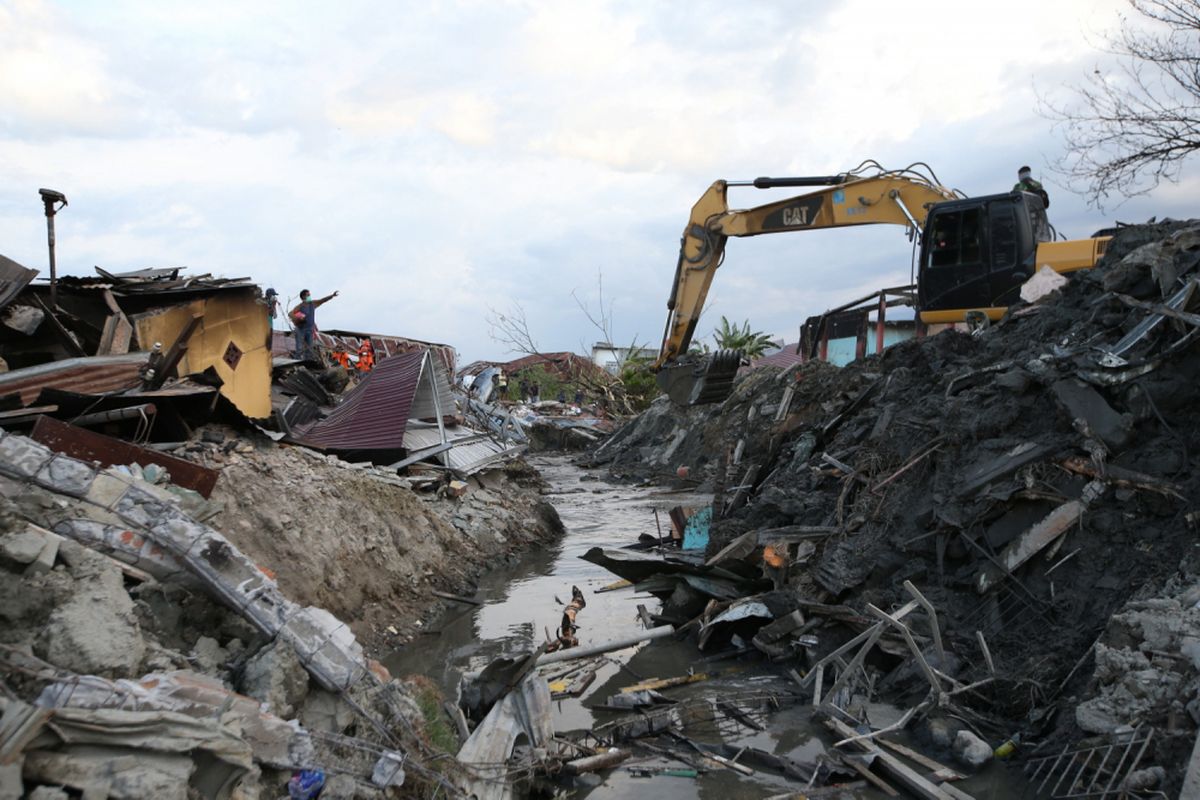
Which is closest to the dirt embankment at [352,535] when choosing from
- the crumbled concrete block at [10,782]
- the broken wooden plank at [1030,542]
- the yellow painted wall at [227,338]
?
the yellow painted wall at [227,338]

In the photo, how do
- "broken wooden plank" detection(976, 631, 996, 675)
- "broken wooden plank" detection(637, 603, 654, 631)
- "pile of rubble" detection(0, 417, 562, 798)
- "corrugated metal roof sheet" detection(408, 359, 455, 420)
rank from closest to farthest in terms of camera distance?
1. "pile of rubble" detection(0, 417, 562, 798)
2. "broken wooden plank" detection(976, 631, 996, 675)
3. "broken wooden plank" detection(637, 603, 654, 631)
4. "corrugated metal roof sheet" detection(408, 359, 455, 420)

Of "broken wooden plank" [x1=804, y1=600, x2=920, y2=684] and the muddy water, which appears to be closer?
the muddy water

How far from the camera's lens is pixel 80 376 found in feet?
26.0

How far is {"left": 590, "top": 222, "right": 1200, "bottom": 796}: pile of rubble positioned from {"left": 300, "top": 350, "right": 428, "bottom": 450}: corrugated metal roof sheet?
4.75m

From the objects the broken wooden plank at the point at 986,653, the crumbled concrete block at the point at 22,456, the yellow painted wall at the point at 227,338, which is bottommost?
the broken wooden plank at the point at 986,653

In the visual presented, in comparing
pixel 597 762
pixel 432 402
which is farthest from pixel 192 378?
pixel 597 762

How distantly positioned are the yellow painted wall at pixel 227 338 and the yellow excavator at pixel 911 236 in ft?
22.9

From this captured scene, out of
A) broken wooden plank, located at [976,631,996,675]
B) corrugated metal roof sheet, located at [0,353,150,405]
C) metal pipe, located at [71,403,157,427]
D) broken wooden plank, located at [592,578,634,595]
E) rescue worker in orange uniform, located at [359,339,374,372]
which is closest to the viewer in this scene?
broken wooden plank, located at [976,631,996,675]

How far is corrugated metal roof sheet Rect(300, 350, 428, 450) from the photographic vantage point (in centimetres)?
1198

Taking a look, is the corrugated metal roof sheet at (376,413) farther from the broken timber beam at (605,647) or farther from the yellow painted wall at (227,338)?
the broken timber beam at (605,647)

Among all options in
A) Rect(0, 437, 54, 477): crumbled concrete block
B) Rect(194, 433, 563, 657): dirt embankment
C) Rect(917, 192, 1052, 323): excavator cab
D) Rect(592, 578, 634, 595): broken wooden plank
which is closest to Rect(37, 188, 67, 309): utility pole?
Rect(194, 433, 563, 657): dirt embankment

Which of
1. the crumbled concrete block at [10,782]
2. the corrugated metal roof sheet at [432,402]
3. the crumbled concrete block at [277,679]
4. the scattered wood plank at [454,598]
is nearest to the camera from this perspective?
the crumbled concrete block at [10,782]

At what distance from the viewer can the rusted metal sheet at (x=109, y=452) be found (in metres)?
6.56

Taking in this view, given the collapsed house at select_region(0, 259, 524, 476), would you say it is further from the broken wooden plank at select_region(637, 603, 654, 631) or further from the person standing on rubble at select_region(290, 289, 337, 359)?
the broken wooden plank at select_region(637, 603, 654, 631)
